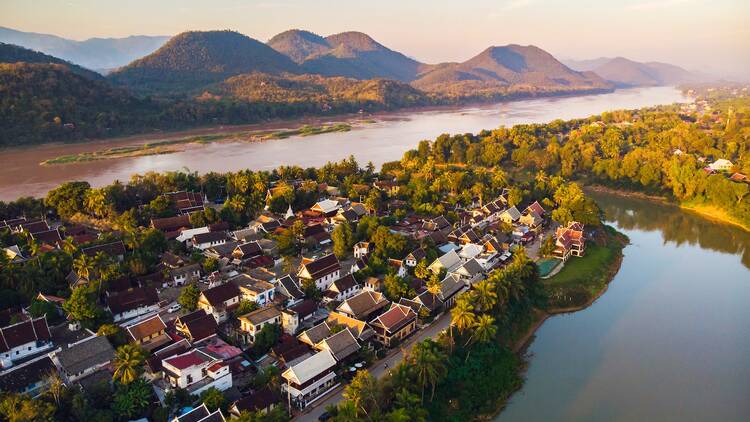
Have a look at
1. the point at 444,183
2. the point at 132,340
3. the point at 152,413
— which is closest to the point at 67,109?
the point at 444,183

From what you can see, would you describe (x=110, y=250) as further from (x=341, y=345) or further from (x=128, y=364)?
(x=341, y=345)

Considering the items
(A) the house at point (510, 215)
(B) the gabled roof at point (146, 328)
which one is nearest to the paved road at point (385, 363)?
(B) the gabled roof at point (146, 328)

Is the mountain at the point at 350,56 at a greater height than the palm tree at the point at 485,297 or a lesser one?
greater

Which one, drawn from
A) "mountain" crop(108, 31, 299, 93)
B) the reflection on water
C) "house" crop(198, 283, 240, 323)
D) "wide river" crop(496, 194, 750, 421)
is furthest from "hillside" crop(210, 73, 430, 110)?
"house" crop(198, 283, 240, 323)

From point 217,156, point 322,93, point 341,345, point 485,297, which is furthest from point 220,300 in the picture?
point 322,93

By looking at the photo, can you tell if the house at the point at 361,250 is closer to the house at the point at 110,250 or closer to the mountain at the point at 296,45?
the house at the point at 110,250

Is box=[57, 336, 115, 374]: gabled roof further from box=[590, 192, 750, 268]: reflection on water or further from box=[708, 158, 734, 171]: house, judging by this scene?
box=[708, 158, 734, 171]: house
